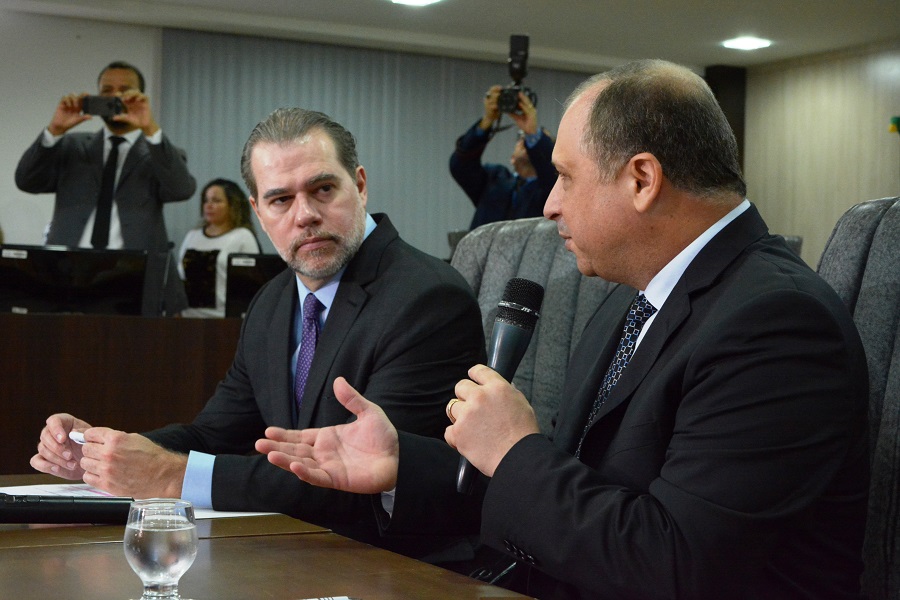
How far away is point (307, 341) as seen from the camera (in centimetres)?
193

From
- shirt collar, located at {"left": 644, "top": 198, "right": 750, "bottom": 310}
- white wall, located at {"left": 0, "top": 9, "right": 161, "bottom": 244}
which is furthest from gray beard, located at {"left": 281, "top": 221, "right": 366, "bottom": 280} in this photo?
white wall, located at {"left": 0, "top": 9, "right": 161, "bottom": 244}

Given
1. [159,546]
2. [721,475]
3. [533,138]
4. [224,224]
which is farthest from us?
[224,224]

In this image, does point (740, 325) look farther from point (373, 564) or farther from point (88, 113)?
point (88, 113)

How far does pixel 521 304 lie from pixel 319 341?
632 mm

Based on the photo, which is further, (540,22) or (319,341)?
(540,22)

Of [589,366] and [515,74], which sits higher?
[515,74]

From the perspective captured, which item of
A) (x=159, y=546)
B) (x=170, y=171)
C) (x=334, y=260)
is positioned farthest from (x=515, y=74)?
(x=159, y=546)

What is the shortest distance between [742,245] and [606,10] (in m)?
5.95

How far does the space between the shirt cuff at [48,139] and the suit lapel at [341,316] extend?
146 inches

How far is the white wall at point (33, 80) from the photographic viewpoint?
276 inches

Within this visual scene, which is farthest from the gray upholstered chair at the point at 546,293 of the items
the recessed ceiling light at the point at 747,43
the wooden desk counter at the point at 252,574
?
the recessed ceiling light at the point at 747,43

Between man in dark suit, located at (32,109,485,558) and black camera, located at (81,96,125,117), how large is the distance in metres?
3.48

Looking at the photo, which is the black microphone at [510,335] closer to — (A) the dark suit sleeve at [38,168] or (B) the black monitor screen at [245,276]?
(B) the black monitor screen at [245,276]

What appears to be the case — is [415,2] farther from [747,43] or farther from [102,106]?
[747,43]
